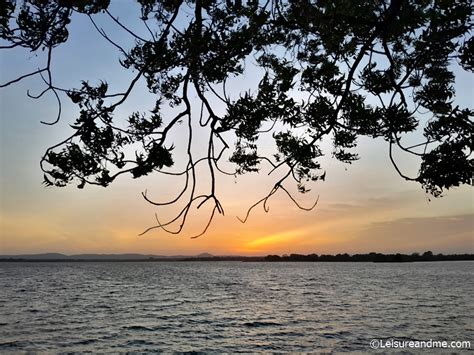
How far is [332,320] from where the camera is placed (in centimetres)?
3094

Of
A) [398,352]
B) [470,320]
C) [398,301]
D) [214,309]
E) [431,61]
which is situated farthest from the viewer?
[398,301]

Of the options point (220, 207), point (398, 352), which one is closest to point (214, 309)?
point (398, 352)

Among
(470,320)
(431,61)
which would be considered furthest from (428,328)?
(431,61)

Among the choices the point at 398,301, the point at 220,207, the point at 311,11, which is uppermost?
the point at 311,11

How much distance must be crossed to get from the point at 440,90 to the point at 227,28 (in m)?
2.86

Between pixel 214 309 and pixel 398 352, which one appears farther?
pixel 214 309

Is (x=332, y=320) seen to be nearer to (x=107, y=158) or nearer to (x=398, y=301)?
(x=398, y=301)

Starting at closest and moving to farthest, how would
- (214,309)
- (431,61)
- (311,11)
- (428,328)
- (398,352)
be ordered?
(311,11), (431,61), (398,352), (428,328), (214,309)

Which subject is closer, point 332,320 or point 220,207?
point 220,207

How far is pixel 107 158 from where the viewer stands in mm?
5152

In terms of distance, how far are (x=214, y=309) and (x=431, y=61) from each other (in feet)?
114

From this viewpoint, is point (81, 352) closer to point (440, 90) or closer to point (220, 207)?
point (220, 207)

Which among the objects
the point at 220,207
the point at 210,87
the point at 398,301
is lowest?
the point at 398,301

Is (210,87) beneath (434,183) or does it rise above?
above
